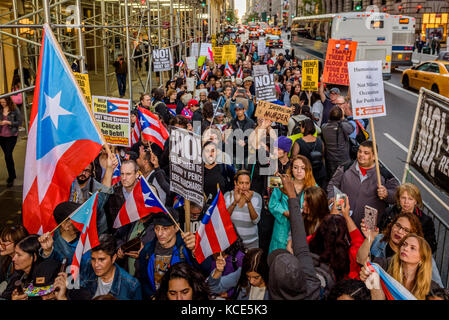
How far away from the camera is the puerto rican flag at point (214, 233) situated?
3.83m

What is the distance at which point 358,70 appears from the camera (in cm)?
592

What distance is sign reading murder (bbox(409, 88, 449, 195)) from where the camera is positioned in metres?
4.49

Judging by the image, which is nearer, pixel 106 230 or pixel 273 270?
pixel 273 270

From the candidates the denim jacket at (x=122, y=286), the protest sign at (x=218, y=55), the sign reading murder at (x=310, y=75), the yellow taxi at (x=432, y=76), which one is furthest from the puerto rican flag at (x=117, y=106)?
the yellow taxi at (x=432, y=76)

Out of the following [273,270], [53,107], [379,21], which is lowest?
[273,270]

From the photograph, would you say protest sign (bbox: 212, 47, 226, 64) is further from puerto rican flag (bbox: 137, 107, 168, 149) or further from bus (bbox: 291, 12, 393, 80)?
puerto rican flag (bbox: 137, 107, 168, 149)

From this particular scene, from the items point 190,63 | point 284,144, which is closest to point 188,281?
point 284,144

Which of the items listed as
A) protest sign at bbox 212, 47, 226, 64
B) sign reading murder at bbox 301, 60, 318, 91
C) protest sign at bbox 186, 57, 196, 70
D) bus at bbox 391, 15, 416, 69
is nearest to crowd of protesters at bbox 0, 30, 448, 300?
sign reading murder at bbox 301, 60, 318, 91

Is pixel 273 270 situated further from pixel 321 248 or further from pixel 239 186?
pixel 239 186

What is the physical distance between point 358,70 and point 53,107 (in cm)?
382

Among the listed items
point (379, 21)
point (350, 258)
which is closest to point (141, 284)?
point (350, 258)

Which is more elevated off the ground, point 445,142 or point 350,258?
point 445,142

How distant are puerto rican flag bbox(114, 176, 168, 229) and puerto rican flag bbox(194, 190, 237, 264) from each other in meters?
0.44
